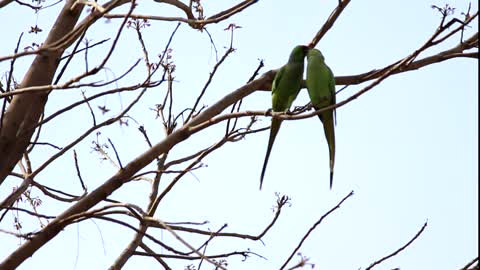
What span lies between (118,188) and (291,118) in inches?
30.1

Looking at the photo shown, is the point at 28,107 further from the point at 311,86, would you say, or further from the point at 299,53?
the point at 299,53

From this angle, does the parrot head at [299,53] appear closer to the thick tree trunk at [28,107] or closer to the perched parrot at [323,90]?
the perched parrot at [323,90]

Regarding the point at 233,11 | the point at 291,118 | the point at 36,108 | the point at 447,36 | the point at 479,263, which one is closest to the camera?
the point at 479,263

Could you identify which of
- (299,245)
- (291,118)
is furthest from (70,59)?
(299,245)

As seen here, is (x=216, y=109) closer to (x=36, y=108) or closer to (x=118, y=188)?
(x=118, y=188)

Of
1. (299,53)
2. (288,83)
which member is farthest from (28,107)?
(299,53)

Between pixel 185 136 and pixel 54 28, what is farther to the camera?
pixel 54 28

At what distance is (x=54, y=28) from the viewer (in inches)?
120

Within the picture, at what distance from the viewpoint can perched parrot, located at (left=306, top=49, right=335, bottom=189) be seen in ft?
11.9

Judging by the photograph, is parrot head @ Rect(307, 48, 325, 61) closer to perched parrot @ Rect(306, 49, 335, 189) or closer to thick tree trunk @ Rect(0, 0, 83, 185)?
perched parrot @ Rect(306, 49, 335, 189)

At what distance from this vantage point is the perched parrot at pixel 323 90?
3.64m

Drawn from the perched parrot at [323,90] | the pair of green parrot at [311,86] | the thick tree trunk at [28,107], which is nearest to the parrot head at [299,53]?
the pair of green parrot at [311,86]

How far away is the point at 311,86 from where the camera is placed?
3.78 m

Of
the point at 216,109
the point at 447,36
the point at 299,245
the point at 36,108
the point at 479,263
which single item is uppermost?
the point at 36,108
